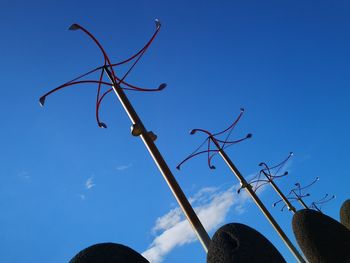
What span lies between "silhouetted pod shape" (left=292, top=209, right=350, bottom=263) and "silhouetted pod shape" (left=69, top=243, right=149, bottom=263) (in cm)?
560

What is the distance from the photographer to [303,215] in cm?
968

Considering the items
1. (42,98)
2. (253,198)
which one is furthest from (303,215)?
(42,98)

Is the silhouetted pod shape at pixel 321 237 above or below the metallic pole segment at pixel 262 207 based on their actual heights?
below

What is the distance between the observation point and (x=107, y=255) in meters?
5.54

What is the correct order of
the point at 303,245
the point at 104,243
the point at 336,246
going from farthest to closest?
the point at 303,245 < the point at 336,246 < the point at 104,243

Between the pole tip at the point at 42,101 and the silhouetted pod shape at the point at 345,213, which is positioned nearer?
the pole tip at the point at 42,101

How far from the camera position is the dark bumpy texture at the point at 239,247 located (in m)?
6.24

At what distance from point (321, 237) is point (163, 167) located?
5.42 m

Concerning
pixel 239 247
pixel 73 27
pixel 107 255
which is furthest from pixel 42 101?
pixel 239 247

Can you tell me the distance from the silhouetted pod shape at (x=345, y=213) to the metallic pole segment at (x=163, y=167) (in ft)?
26.2

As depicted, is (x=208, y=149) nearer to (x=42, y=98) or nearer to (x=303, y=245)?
(x=303, y=245)

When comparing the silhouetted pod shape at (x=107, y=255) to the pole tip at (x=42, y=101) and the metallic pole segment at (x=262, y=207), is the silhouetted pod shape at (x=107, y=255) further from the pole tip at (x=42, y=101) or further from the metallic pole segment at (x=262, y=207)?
the metallic pole segment at (x=262, y=207)

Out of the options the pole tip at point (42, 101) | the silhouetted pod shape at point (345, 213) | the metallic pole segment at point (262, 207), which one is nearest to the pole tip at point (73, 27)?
the pole tip at point (42, 101)

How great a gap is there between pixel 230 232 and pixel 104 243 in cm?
250
